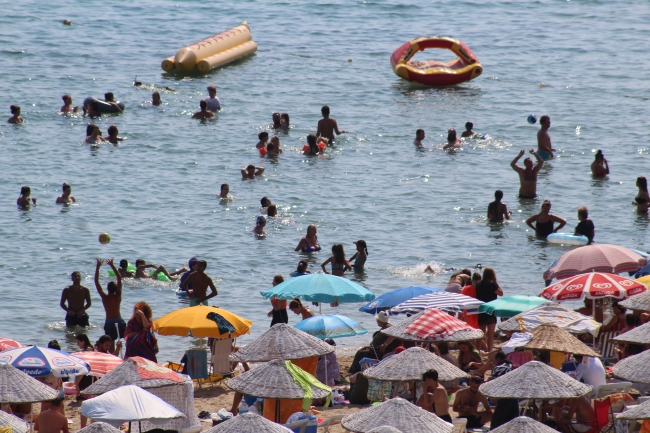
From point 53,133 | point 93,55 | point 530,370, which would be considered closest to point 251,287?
point 530,370

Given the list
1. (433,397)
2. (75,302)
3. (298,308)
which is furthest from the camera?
(75,302)

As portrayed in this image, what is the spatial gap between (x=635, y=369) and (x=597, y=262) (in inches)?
180

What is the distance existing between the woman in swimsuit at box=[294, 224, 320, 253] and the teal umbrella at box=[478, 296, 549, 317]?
19.9 feet

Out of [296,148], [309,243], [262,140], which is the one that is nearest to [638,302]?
[309,243]

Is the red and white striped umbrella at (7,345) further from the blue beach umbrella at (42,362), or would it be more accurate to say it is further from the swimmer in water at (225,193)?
the swimmer in water at (225,193)

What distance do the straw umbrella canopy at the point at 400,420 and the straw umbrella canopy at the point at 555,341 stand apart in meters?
2.62

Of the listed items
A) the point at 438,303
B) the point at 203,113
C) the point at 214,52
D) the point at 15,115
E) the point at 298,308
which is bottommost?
the point at 298,308

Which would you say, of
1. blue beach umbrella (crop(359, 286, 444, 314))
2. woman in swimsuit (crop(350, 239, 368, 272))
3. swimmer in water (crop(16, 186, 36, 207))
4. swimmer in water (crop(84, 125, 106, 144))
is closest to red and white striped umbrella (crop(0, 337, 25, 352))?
blue beach umbrella (crop(359, 286, 444, 314))

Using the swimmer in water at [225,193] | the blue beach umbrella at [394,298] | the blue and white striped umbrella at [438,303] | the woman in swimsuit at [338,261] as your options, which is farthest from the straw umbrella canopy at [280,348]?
the swimmer in water at [225,193]

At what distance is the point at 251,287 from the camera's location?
1741 centimetres

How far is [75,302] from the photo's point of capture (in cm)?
1505

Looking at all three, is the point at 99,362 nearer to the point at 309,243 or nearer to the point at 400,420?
the point at 400,420

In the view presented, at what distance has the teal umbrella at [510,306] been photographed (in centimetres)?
1292

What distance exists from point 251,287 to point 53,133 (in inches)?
421
